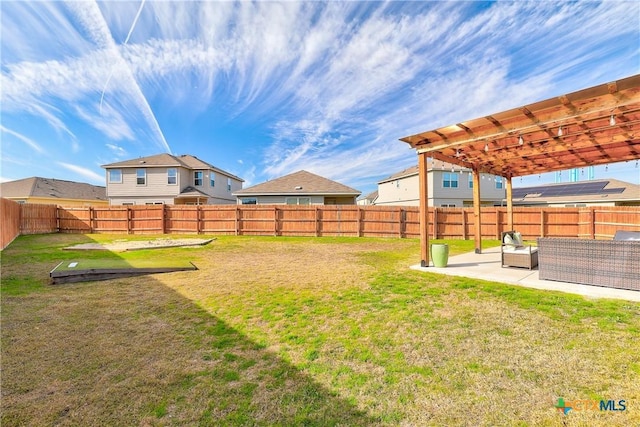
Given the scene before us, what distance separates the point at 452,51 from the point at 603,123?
6.46 meters

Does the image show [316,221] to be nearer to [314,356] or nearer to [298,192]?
[298,192]

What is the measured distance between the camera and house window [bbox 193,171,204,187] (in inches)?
945

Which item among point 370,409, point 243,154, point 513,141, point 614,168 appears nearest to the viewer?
point 370,409

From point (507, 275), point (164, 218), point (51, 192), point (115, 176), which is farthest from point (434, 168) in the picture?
point (51, 192)

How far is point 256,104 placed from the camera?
19719mm

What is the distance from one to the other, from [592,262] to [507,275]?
155cm

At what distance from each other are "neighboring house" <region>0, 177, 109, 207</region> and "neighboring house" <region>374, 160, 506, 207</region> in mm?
33848

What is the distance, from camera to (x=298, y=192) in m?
20.9

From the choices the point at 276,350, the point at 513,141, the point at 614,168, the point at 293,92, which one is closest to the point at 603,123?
the point at 513,141

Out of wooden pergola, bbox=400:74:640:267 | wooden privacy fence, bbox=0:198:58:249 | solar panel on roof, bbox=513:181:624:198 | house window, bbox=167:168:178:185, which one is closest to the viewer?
wooden pergola, bbox=400:74:640:267

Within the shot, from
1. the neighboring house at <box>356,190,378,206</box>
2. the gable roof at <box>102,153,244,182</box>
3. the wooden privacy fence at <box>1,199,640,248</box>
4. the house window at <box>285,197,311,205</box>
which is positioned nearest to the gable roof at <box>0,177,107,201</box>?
the gable roof at <box>102,153,244,182</box>

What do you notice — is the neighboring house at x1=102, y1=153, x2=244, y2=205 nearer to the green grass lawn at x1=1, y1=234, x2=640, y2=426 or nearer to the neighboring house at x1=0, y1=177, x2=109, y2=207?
the neighboring house at x1=0, y1=177, x2=109, y2=207

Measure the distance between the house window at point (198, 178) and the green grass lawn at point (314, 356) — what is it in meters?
19.3

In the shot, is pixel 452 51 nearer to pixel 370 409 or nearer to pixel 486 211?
pixel 486 211
